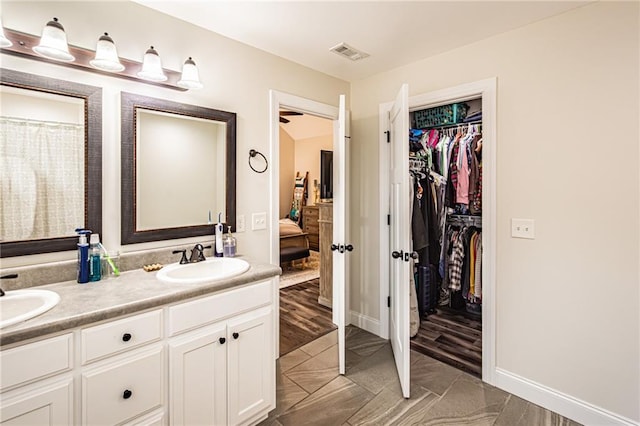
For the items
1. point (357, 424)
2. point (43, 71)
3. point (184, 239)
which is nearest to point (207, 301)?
point (184, 239)

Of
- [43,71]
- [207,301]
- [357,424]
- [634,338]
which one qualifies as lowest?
[357,424]

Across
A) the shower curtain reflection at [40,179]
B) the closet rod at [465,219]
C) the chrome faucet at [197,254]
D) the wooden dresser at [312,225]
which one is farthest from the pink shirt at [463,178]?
the wooden dresser at [312,225]

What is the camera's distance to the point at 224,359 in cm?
163

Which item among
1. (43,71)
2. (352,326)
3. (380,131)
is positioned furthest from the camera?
(352,326)

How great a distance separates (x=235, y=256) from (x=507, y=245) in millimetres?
1887

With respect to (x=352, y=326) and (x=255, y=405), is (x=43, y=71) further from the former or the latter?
(x=352, y=326)

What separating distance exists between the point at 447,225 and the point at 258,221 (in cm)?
214

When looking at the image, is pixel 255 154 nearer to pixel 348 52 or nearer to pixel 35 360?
pixel 348 52

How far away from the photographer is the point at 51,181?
5.12 feet

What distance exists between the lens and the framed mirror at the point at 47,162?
1456 mm

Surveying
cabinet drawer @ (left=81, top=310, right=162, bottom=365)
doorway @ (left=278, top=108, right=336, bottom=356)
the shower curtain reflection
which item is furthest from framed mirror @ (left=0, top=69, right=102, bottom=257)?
doorway @ (left=278, top=108, right=336, bottom=356)

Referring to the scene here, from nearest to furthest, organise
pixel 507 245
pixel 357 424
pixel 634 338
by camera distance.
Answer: pixel 634 338 < pixel 357 424 < pixel 507 245

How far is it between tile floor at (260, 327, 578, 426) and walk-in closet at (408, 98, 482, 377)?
463 mm

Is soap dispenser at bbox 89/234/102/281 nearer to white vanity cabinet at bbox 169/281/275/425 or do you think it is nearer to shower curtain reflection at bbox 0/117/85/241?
shower curtain reflection at bbox 0/117/85/241
